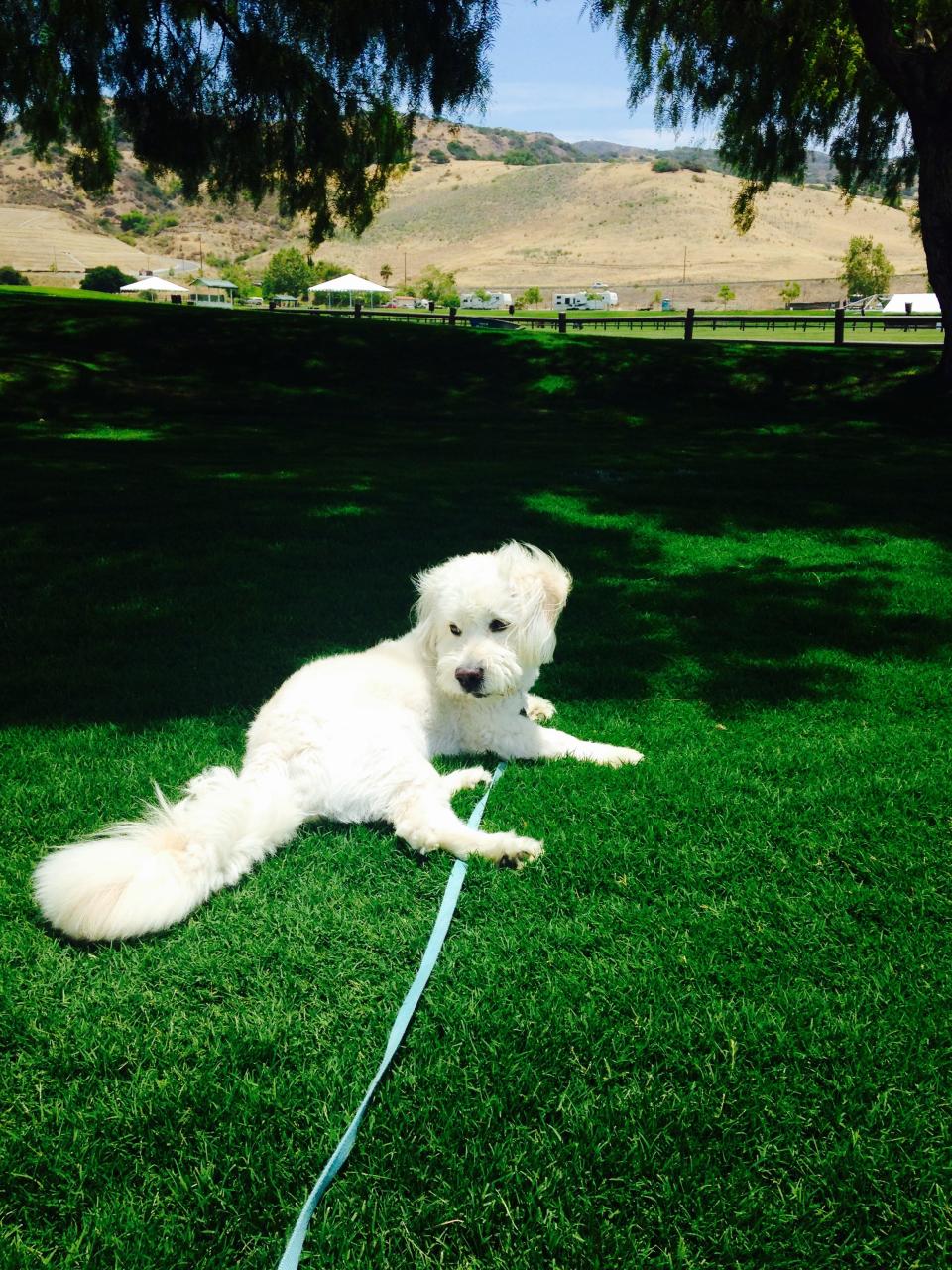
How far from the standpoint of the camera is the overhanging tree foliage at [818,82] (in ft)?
45.4

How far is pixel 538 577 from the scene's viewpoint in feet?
12.2

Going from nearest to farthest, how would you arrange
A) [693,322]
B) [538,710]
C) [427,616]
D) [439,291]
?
[427,616], [538,710], [693,322], [439,291]

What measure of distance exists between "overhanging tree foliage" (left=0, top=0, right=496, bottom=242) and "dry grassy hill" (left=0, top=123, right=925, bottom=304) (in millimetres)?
100673

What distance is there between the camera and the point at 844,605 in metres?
6.03

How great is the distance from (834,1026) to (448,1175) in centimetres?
111

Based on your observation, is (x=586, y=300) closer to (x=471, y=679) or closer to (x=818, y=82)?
(x=818, y=82)

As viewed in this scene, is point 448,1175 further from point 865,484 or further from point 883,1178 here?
point 865,484

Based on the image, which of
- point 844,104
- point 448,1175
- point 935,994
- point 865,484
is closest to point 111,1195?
point 448,1175

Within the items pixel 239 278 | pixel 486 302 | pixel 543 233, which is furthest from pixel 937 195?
pixel 543 233

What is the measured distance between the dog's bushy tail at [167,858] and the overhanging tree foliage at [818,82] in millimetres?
15729

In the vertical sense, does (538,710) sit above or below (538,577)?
below

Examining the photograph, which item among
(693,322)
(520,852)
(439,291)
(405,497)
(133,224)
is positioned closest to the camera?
Result: (520,852)

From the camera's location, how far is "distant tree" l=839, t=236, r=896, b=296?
9312 centimetres

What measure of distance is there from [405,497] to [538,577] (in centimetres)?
520
